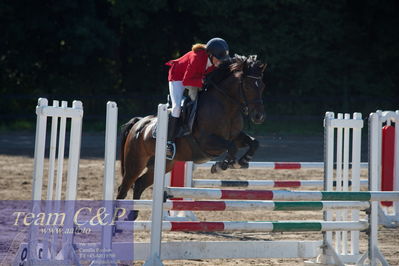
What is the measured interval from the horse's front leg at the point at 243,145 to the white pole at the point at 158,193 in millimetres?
1816

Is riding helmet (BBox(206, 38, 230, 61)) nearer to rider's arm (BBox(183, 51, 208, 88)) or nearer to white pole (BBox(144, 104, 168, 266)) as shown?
rider's arm (BBox(183, 51, 208, 88))

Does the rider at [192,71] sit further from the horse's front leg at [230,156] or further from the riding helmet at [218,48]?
the horse's front leg at [230,156]

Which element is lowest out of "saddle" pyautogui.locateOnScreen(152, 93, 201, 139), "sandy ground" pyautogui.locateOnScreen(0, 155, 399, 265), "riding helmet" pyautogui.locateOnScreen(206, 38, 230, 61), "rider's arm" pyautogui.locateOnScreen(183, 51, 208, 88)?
"sandy ground" pyautogui.locateOnScreen(0, 155, 399, 265)

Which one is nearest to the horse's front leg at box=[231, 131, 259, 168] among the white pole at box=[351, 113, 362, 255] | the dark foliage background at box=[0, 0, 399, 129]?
the white pole at box=[351, 113, 362, 255]

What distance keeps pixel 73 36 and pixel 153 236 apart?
657 inches

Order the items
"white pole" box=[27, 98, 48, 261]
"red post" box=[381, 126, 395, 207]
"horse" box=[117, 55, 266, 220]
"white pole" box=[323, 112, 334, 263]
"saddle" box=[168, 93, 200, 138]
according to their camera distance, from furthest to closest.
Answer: "red post" box=[381, 126, 395, 207]
"saddle" box=[168, 93, 200, 138]
"horse" box=[117, 55, 266, 220]
"white pole" box=[323, 112, 334, 263]
"white pole" box=[27, 98, 48, 261]

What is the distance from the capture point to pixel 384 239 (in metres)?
6.55

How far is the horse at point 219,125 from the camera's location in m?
6.26

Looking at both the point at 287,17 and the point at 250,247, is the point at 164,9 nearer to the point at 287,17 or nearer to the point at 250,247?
the point at 287,17

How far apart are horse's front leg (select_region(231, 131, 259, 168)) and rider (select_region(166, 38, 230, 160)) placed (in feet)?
1.97

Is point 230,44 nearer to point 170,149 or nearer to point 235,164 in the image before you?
point 170,149

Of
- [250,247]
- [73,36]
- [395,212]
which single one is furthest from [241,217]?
[73,36]

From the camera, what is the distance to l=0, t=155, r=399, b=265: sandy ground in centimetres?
566

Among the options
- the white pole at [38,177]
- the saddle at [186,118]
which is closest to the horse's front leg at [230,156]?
the saddle at [186,118]
